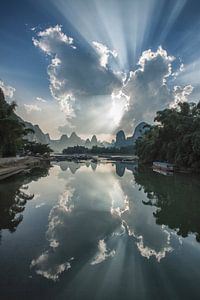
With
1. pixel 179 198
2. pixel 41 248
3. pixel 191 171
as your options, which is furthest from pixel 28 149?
pixel 41 248

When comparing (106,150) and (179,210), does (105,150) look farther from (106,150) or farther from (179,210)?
(179,210)

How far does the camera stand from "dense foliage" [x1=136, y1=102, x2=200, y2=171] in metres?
34.7

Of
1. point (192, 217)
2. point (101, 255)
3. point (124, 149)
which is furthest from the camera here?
point (124, 149)

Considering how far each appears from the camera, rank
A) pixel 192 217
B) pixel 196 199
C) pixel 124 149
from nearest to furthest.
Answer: pixel 192 217, pixel 196 199, pixel 124 149

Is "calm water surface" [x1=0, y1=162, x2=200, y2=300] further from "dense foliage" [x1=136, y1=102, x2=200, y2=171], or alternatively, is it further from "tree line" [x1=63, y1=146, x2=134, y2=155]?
"tree line" [x1=63, y1=146, x2=134, y2=155]

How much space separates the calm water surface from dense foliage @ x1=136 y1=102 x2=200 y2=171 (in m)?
21.8

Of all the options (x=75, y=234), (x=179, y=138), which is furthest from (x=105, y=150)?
(x=75, y=234)

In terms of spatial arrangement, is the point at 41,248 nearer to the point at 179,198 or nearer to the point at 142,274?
the point at 142,274

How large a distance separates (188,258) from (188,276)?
1256mm

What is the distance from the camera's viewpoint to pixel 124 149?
157375mm

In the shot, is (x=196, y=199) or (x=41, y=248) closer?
(x=41, y=248)

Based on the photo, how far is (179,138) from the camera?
129 feet

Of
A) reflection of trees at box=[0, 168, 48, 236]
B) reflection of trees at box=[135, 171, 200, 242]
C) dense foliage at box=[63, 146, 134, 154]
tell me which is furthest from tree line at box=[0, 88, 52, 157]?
dense foliage at box=[63, 146, 134, 154]

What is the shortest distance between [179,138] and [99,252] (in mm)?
34814
